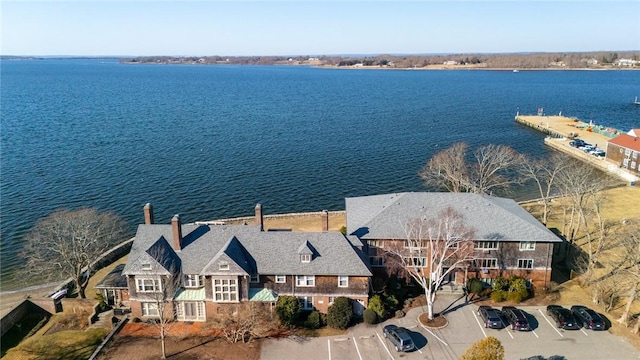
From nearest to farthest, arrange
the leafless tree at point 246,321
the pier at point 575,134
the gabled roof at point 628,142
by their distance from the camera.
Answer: the leafless tree at point 246,321 < the gabled roof at point 628,142 < the pier at point 575,134

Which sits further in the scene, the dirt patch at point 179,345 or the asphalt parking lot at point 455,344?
the dirt patch at point 179,345

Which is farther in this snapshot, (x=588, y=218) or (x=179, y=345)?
(x=588, y=218)

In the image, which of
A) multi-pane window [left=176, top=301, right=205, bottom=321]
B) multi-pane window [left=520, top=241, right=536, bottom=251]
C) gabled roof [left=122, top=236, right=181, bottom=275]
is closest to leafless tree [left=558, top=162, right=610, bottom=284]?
multi-pane window [left=520, top=241, right=536, bottom=251]

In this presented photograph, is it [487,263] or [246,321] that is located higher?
[487,263]

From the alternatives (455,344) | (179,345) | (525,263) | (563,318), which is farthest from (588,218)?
(179,345)

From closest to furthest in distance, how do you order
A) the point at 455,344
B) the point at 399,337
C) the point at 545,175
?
the point at 399,337, the point at 455,344, the point at 545,175

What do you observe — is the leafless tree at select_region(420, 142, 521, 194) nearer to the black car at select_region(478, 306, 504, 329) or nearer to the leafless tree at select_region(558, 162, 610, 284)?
the leafless tree at select_region(558, 162, 610, 284)

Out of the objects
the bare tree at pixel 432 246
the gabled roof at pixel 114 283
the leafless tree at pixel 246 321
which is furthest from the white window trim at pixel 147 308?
the bare tree at pixel 432 246

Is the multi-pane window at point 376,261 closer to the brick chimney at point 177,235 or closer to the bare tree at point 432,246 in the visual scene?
the bare tree at point 432,246

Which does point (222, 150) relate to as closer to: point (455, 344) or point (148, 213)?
point (148, 213)
